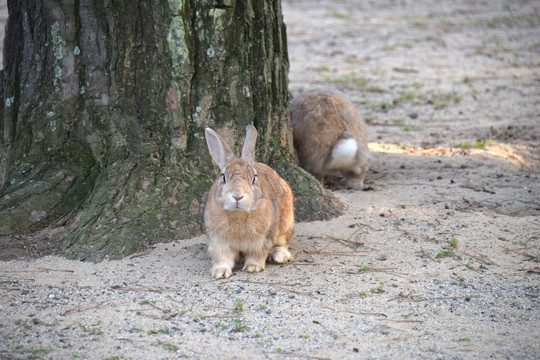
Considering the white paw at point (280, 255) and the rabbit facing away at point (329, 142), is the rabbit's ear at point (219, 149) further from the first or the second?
the rabbit facing away at point (329, 142)

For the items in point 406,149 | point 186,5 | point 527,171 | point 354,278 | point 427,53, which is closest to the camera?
point 354,278

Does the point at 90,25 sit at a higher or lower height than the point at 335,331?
higher

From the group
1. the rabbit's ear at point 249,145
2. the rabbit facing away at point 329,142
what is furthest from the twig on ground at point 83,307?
the rabbit facing away at point 329,142

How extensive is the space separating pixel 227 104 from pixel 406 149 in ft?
11.0

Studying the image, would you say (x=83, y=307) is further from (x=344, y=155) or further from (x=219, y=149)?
(x=344, y=155)

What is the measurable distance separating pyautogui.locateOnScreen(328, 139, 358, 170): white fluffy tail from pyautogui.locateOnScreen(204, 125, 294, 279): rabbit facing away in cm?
203

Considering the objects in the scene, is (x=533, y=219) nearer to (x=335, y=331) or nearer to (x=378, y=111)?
(x=335, y=331)

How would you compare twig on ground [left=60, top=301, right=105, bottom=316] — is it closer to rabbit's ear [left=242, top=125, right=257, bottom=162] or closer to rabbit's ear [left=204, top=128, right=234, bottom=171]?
rabbit's ear [left=204, top=128, right=234, bottom=171]

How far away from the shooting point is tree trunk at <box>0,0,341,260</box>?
4480 millimetres

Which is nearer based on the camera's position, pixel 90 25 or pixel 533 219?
pixel 90 25

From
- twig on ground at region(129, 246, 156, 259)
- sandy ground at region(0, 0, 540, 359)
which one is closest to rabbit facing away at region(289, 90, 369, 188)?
sandy ground at region(0, 0, 540, 359)

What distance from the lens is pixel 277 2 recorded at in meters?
4.91

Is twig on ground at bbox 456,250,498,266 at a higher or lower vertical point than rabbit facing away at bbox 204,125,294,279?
lower

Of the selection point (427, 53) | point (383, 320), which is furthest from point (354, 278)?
point (427, 53)
